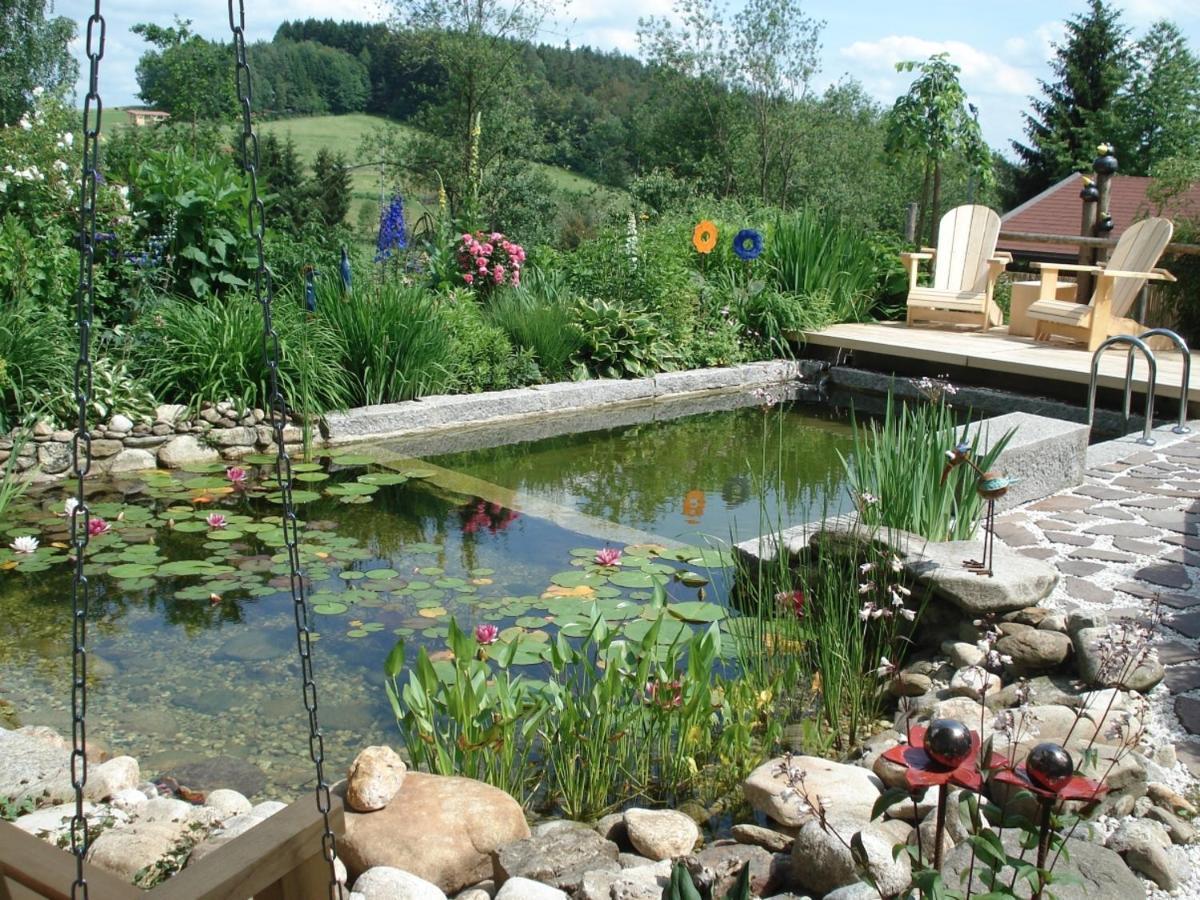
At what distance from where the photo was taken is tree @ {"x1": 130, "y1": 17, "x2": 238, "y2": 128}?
13.8 metres

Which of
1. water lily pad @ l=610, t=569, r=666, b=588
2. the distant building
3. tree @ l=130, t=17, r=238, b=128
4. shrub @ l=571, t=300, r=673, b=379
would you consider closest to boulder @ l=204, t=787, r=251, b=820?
water lily pad @ l=610, t=569, r=666, b=588

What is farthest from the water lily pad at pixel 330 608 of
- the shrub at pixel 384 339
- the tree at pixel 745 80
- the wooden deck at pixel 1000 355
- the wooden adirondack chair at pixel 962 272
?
the tree at pixel 745 80

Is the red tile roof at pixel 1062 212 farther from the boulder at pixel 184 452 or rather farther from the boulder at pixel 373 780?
the boulder at pixel 373 780

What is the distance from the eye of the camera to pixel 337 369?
6238mm

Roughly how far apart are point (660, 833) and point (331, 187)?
13630mm

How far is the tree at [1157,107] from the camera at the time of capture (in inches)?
1045

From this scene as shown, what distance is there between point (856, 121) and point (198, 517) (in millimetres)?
19064

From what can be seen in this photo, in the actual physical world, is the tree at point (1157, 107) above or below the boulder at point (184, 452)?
above

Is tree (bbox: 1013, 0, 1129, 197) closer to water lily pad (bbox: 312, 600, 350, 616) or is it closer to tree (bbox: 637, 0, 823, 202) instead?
tree (bbox: 637, 0, 823, 202)

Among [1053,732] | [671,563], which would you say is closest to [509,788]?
[1053,732]

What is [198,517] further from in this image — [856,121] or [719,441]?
[856,121]

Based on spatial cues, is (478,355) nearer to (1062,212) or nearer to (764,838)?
(764,838)

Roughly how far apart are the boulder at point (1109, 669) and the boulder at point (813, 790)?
0.73 meters

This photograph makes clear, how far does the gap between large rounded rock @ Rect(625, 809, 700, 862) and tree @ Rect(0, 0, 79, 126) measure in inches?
829
